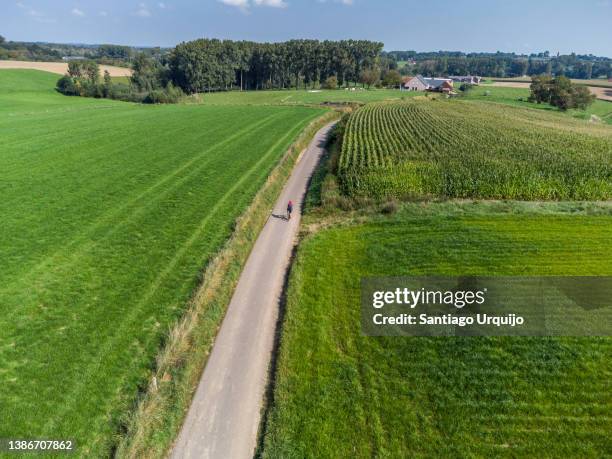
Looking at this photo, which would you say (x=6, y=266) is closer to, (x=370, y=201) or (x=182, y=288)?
(x=182, y=288)

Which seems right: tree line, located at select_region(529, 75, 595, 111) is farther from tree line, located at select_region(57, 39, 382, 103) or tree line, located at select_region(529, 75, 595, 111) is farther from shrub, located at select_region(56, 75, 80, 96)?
shrub, located at select_region(56, 75, 80, 96)

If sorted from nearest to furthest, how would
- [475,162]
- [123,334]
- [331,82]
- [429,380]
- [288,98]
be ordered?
[429,380] < [123,334] < [475,162] < [288,98] < [331,82]

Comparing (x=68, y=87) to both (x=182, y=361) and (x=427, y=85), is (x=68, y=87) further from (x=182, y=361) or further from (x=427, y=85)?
(x=427, y=85)

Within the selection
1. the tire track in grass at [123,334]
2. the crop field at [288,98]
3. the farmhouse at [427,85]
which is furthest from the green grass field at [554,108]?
the tire track in grass at [123,334]

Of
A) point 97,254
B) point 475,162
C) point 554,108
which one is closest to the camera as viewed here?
point 97,254

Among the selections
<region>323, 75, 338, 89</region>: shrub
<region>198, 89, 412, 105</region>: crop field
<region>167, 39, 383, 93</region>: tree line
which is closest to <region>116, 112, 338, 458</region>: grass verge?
<region>198, 89, 412, 105</region>: crop field

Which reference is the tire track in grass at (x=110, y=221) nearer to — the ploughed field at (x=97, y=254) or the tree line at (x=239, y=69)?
the ploughed field at (x=97, y=254)

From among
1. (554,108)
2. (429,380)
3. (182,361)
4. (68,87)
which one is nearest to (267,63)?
(68,87)
